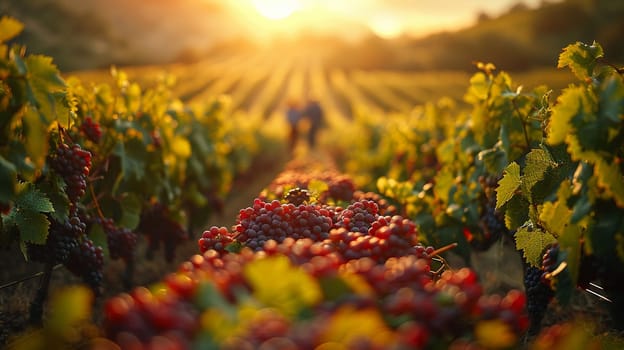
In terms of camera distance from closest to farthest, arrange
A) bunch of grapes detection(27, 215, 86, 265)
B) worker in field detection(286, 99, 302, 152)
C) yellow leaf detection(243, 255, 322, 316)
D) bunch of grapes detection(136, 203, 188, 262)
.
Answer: yellow leaf detection(243, 255, 322, 316) < bunch of grapes detection(27, 215, 86, 265) < bunch of grapes detection(136, 203, 188, 262) < worker in field detection(286, 99, 302, 152)

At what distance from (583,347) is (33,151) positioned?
213 centimetres

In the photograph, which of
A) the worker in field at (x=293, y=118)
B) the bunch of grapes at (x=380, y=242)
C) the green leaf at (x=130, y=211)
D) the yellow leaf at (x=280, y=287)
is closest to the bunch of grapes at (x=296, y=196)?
the bunch of grapes at (x=380, y=242)

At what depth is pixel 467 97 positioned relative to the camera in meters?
4.51

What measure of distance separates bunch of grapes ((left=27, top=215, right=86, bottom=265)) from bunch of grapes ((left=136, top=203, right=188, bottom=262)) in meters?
1.71

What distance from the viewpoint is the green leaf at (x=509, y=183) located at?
9.52ft

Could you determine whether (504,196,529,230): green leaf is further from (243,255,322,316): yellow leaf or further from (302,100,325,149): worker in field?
(302,100,325,149): worker in field

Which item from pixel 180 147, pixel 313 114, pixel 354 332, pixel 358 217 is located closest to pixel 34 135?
pixel 358 217

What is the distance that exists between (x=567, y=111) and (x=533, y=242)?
908 millimetres

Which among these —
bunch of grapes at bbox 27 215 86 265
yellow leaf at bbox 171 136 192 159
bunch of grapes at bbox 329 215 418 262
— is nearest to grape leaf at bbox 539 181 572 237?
bunch of grapes at bbox 329 215 418 262

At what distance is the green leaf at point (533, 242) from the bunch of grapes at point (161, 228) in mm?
3394

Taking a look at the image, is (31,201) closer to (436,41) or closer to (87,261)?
→ (87,261)

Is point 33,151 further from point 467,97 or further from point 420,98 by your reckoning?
point 420,98

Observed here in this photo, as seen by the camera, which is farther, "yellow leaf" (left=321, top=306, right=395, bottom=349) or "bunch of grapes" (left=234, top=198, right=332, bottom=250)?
"bunch of grapes" (left=234, top=198, right=332, bottom=250)

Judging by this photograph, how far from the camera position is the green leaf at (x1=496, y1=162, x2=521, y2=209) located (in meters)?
2.90
